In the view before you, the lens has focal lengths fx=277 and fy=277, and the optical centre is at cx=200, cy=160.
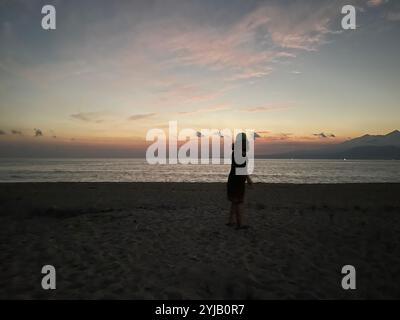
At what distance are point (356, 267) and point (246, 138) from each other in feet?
12.8

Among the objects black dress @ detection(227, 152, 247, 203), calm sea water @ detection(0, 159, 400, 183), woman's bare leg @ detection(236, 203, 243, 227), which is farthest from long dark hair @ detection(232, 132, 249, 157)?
calm sea water @ detection(0, 159, 400, 183)

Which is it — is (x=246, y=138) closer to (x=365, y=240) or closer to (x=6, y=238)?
(x=365, y=240)

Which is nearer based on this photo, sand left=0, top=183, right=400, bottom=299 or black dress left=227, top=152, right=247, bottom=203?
sand left=0, top=183, right=400, bottom=299

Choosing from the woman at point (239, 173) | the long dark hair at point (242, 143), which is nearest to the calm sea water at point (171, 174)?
the woman at point (239, 173)

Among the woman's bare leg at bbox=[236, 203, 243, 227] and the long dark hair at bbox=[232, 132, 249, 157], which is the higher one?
the long dark hair at bbox=[232, 132, 249, 157]

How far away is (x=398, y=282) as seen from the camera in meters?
4.77

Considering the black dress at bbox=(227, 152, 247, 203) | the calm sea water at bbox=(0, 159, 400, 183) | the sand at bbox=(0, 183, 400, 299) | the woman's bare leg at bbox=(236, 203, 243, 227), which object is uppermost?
the black dress at bbox=(227, 152, 247, 203)

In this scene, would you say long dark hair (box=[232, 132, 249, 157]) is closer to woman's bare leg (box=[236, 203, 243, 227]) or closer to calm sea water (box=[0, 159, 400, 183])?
woman's bare leg (box=[236, 203, 243, 227])

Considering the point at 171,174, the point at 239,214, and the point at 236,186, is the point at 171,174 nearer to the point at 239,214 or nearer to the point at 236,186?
the point at 239,214

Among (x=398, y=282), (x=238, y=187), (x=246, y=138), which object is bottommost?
(x=398, y=282)

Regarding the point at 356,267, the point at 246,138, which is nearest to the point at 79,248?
the point at 246,138

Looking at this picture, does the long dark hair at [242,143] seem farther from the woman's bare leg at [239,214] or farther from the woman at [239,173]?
the woman's bare leg at [239,214]

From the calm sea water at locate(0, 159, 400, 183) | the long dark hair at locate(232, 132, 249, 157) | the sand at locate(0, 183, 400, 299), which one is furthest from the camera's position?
the calm sea water at locate(0, 159, 400, 183)
